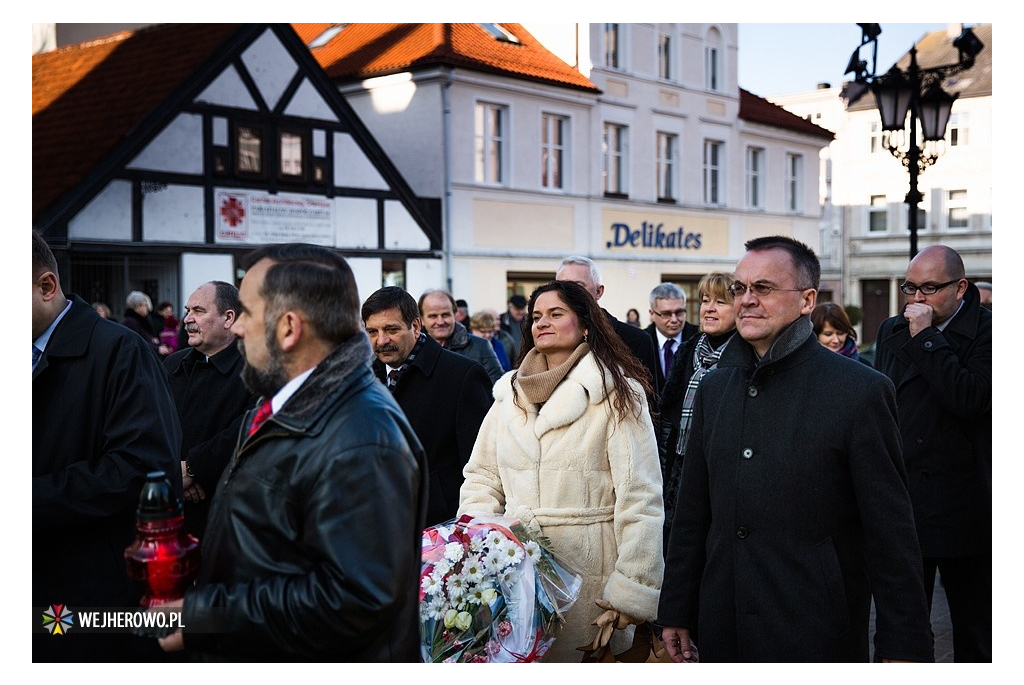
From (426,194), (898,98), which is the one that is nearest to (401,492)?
(898,98)

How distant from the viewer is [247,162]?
19.0 meters

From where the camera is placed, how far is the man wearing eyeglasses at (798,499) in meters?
3.26

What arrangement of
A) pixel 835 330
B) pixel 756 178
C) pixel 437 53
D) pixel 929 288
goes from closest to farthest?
pixel 929 288
pixel 835 330
pixel 437 53
pixel 756 178

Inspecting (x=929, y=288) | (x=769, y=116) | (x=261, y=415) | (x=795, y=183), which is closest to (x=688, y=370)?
(x=929, y=288)

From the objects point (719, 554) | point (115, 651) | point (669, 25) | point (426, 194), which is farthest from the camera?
point (669, 25)

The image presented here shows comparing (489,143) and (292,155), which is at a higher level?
(489,143)

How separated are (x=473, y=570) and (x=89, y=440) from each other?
4.49 ft

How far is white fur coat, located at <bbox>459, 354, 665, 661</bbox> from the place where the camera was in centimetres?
418

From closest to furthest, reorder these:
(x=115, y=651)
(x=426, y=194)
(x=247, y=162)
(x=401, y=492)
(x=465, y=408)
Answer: (x=401, y=492) < (x=115, y=651) < (x=465, y=408) < (x=247, y=162) < (x=426, y=194)

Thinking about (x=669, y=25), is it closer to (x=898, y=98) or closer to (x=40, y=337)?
(x=898, y=98)

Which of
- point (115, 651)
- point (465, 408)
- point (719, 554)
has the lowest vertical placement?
point (115, 651)

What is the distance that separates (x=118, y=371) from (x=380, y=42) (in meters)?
22.0

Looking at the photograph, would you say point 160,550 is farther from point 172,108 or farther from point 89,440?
point 172,108

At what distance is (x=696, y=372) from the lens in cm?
584
